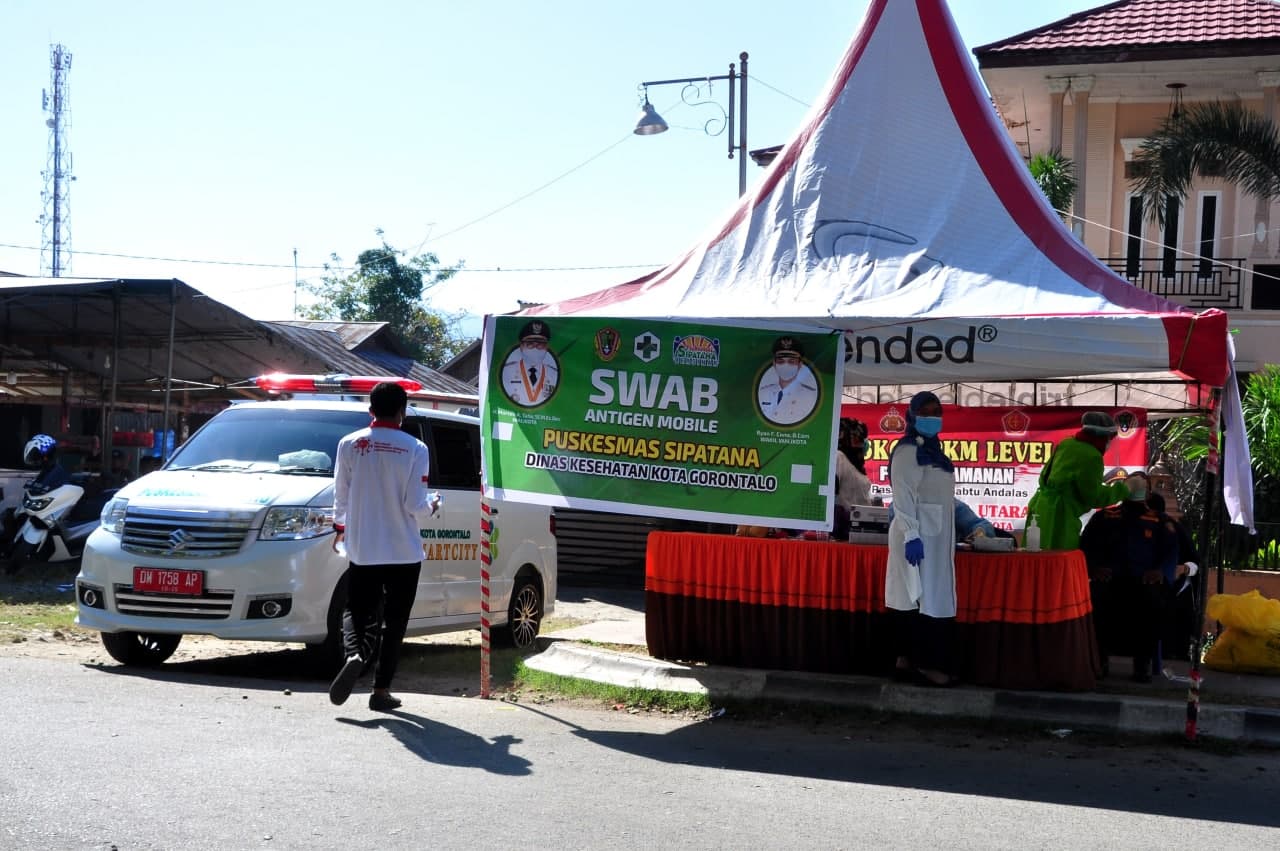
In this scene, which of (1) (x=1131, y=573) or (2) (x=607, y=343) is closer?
(2) (x=607, y=343)

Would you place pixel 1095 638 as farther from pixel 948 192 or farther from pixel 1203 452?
pixel 1203 452

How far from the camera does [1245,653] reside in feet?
32.6

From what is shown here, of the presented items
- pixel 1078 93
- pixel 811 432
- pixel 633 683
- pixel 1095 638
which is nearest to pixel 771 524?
pixel 811 432

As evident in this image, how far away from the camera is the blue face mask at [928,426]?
28.0ft

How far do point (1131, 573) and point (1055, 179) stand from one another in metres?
9.49

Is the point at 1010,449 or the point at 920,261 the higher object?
the point at 920,261

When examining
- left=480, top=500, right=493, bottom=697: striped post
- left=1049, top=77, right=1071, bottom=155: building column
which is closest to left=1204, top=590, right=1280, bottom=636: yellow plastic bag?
left=480, top=500, right=493, bottom=697: striped post

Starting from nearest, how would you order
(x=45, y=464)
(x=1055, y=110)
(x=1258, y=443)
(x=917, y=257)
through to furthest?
(x=917, y=257), (x=1258, y=443), (x=45, y=464), (x=1055, y=110)

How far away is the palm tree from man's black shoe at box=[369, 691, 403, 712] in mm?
10793

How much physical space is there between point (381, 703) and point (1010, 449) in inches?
293

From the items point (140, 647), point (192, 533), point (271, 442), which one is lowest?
point (140, 647)

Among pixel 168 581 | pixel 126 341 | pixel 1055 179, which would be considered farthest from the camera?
pixel 126 341

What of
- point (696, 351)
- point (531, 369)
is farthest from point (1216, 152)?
point (531, 369)

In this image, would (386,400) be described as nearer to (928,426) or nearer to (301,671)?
(301,671)
